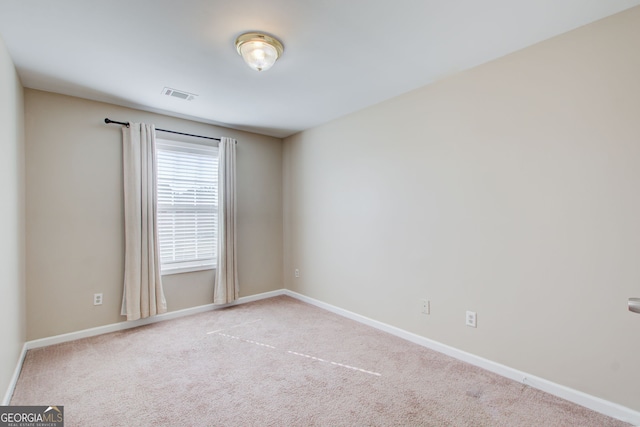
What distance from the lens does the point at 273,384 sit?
7.33 feet

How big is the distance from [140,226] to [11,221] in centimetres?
115

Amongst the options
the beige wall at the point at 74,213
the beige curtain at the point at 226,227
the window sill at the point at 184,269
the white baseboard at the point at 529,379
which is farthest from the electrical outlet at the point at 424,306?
the beige wall at the point at 74,213

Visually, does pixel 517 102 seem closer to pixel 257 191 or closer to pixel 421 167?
pixel 421 167

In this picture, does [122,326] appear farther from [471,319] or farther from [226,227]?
[471,319]

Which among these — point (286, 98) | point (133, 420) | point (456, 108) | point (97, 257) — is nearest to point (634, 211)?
point (456, 108)

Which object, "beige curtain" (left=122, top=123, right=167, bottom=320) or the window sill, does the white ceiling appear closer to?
"beige curtain" (left=122, top=123, right=167, bottom=320)

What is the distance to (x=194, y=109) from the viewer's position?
136 inches

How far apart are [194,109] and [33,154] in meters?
1.53

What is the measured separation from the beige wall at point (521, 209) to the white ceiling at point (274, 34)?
27 centimetres

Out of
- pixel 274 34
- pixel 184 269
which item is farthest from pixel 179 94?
pixel 184 269

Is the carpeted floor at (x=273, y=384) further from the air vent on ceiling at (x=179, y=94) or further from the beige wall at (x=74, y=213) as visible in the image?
the air vent on ceiling at (x=179, y=94)

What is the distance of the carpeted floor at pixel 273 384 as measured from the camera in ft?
6.10

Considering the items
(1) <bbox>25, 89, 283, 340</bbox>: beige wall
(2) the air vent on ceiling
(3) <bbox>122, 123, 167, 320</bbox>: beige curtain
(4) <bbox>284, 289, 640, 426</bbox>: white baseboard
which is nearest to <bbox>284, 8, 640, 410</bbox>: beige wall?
(4) <bbox>284, 289, 640, 426</bbox>: white baseboard

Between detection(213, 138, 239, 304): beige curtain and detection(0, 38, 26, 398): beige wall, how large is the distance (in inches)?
73.0
